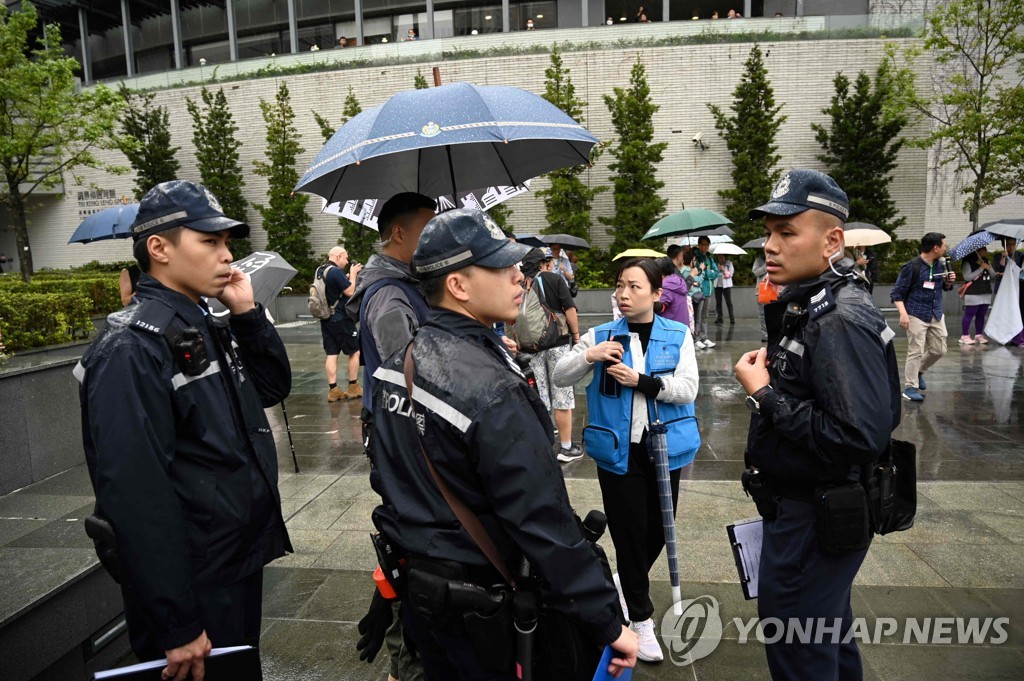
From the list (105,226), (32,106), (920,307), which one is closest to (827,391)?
(920,307)

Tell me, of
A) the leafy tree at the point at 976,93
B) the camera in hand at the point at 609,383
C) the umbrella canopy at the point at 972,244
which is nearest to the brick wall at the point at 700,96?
the leafy tree at the point at 976,93

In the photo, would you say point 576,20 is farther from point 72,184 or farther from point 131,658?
point 131,658

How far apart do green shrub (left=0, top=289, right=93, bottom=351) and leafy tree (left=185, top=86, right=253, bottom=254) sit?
16.0 metres

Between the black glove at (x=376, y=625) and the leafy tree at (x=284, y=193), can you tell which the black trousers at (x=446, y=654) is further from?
the leafy tree at (x=284, y=193)

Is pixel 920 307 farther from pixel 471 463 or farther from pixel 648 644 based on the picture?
pixel 471 463

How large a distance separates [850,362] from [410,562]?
61.7 inches

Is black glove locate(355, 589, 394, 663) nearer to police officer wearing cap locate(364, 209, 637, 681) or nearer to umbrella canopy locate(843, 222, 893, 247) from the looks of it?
police officer wearing cap locate(364, 209, 637, 681)

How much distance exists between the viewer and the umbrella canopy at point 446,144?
115 inches

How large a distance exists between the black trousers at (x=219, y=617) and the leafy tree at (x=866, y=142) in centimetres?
1994

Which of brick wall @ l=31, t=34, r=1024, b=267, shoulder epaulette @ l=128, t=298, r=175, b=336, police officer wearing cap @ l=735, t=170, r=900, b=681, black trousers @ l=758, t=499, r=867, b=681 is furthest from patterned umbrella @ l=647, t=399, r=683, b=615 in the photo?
brick wall @ l=31, t=34, r=1024, b=267

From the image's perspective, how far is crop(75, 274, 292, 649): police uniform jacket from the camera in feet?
6.18

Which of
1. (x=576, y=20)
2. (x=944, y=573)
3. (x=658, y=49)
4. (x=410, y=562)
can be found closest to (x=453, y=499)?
(x=410, y=562)

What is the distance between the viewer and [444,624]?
70.6 inches

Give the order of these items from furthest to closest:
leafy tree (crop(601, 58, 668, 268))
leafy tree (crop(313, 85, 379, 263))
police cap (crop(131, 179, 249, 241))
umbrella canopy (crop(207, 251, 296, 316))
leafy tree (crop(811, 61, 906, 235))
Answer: leafy tree (crop(313, 85, 379, 263))
leafy tree (crop(601, 58, 668, 268))
leafy tree (crop(811, 61, 906, 235))
umbrella canopy (crop(207, 251, 296, 316))
police cap (crop(131, 179, 249, 241))
